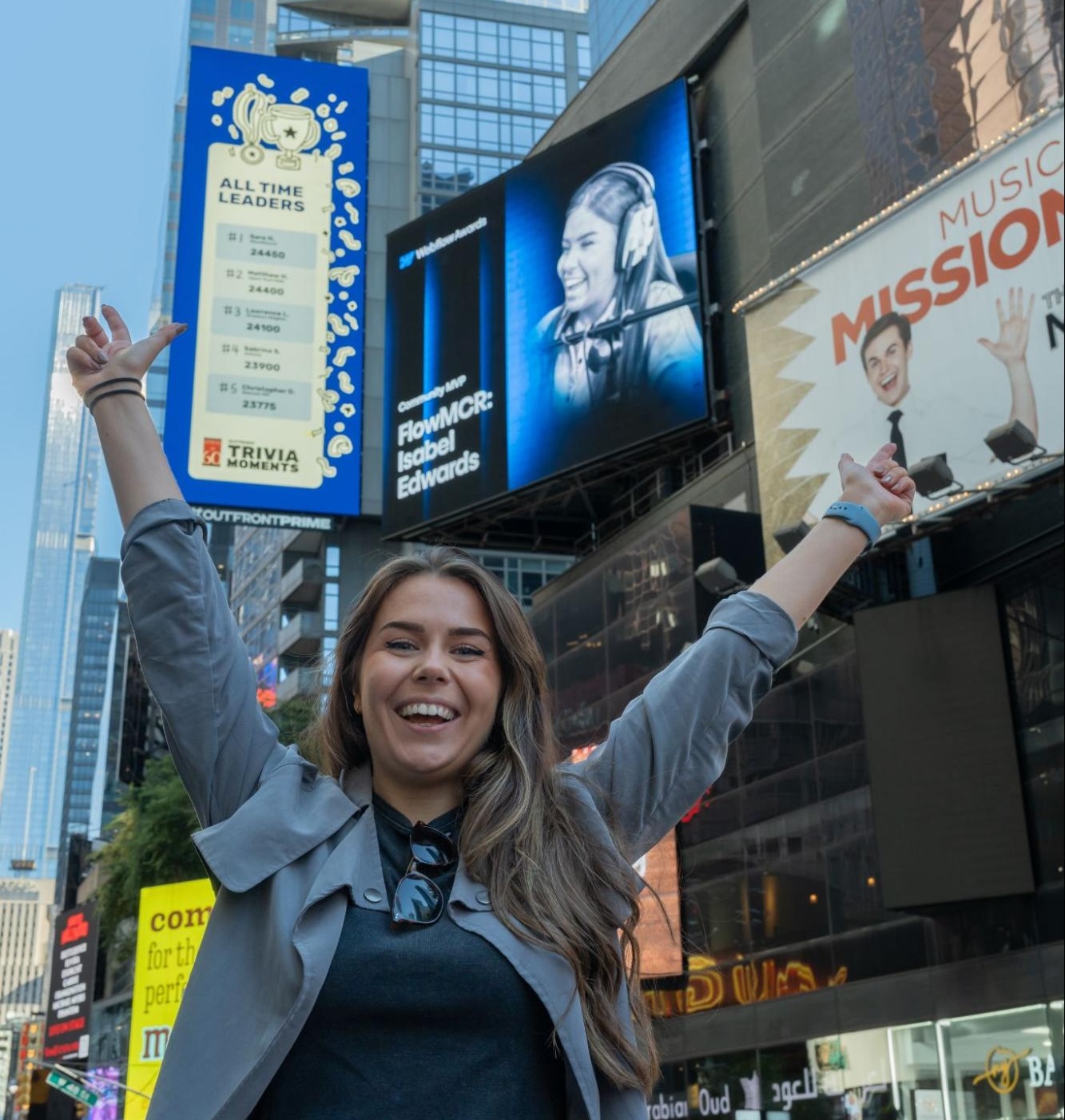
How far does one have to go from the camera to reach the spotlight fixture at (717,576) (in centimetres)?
2108

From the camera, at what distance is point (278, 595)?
57469 mm

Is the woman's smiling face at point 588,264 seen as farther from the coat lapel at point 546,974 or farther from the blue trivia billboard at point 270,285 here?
the coat lapel at point 546,974

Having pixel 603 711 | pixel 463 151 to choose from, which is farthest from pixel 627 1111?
pixel 463 151

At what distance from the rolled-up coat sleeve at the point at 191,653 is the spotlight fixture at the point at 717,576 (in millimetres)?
19190

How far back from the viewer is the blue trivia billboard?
25078 millimetres

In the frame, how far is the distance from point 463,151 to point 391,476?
35.8m

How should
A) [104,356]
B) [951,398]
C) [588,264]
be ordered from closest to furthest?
[104,356], [951,398], [588,264]

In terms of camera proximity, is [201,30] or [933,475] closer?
[933,475]

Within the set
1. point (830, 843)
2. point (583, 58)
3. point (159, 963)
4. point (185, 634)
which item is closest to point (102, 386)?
point (185, 634)

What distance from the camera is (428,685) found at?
2.12m

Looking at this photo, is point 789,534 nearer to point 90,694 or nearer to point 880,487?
point 880,487

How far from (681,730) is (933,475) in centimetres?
1576

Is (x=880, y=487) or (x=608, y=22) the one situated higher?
(x=608, y=22)

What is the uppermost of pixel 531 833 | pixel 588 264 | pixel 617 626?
pixel 588 264
